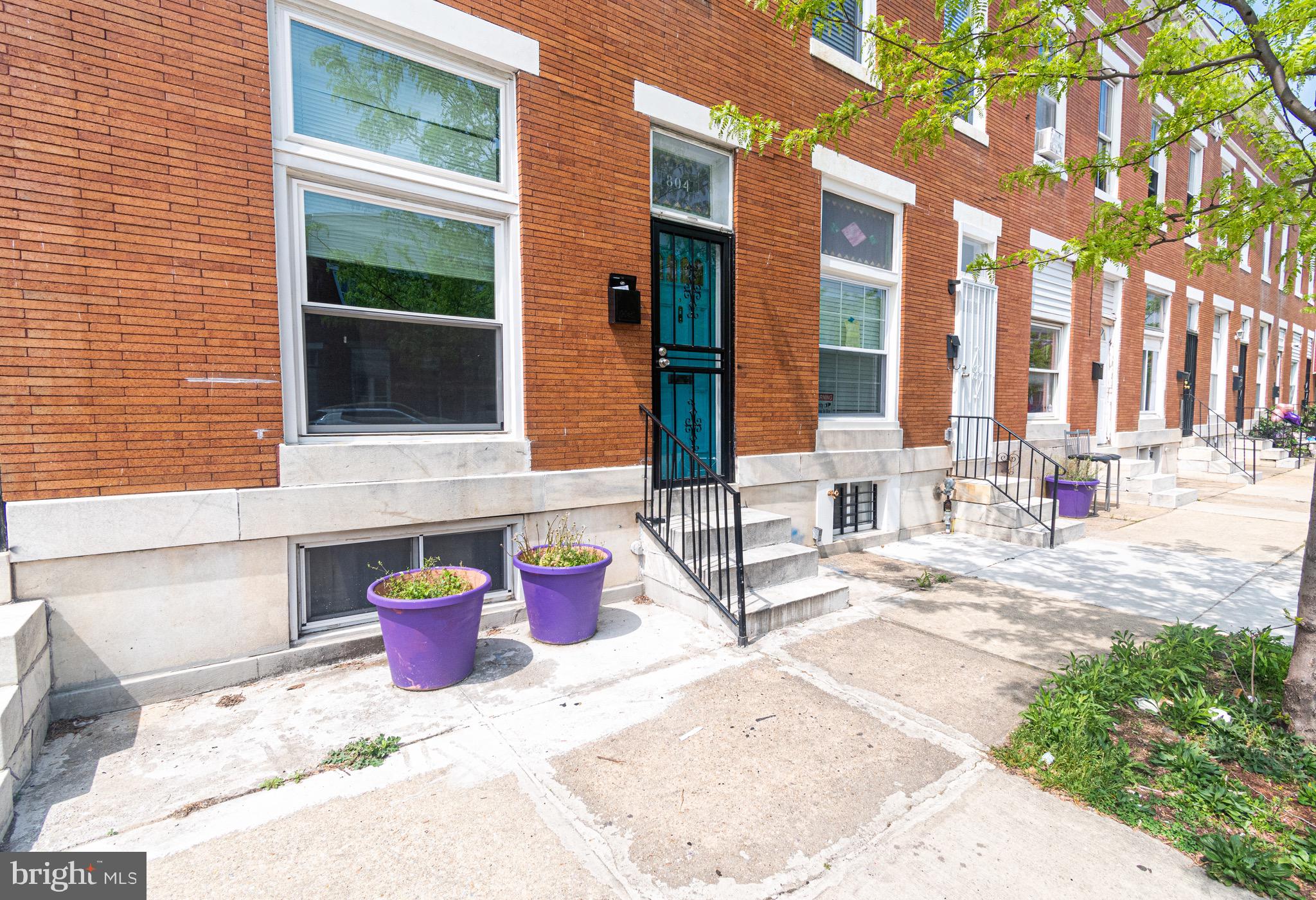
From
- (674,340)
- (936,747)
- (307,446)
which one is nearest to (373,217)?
(307,446)

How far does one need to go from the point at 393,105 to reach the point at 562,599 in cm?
358

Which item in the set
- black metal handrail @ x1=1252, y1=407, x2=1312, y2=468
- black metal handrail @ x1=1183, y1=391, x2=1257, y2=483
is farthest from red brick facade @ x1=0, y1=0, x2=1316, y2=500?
black metal handrail @ x1=1252, y1=407, x2=1312, y2=468

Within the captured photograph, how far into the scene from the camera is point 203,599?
12.0ft

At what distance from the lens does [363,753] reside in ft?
9.84

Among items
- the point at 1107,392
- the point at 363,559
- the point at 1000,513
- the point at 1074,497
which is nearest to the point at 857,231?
the point at 1000,513

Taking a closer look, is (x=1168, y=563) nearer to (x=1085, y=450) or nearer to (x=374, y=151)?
(x=1085, y=450)

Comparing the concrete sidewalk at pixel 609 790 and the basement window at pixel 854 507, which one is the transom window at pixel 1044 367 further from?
the concrete sidewalk at pixel 609 790

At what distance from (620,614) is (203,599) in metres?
2.74

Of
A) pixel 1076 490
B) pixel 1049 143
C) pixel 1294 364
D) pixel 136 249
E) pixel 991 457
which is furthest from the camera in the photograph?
pixel 1294 364

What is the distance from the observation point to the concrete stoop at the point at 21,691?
2561mm

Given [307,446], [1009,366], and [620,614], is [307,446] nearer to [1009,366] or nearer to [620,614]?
[620,614]

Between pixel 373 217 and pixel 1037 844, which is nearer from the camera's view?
pixel 1037 844

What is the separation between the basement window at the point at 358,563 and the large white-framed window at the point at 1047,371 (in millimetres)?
9055


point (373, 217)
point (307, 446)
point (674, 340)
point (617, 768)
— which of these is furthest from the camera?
point (674, 340)
